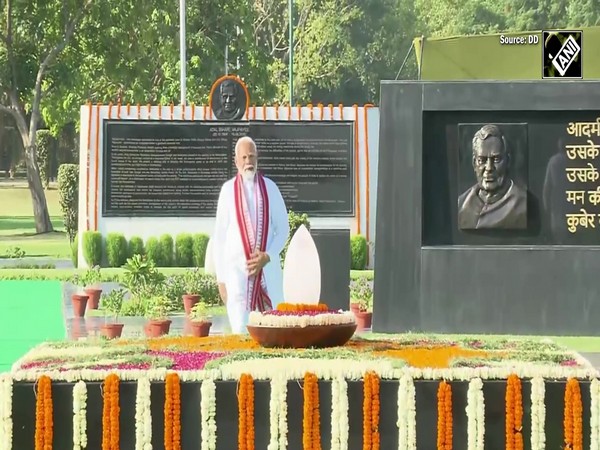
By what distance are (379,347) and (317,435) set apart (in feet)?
3.41

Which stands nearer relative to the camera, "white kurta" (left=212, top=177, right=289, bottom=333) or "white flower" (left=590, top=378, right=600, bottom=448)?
"white flower" (left=590, top=378, right=600, bottom=448)

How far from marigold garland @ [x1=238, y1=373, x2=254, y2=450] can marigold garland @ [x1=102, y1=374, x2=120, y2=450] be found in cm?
60

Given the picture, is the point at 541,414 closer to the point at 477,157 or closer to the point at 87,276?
the point at 477,157

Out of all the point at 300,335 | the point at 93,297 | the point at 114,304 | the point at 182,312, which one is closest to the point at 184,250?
the point at 93,297

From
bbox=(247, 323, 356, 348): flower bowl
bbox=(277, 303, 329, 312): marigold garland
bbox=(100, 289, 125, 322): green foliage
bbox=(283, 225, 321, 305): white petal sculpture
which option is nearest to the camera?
bbox=(247, 323, 356, 348): flower bowl

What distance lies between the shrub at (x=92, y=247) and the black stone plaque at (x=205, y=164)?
0.60m

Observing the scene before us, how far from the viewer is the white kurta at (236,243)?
1119 centimetres

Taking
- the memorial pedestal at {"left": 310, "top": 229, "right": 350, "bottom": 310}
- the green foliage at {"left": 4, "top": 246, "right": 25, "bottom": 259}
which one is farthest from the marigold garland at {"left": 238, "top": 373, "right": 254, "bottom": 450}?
the green foliage at {"left": 4, "top": 246, "right": 25, "bottom": 259}

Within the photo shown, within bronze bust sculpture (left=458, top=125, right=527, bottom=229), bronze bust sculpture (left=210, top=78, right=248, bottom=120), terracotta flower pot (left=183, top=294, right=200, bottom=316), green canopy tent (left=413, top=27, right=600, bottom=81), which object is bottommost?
terracotta flower pot (left=183, top=294, right=200, bottom=316)

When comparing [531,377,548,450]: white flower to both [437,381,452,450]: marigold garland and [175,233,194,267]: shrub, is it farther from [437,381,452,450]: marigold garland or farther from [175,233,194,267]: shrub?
[175,233,194,267]: shrub

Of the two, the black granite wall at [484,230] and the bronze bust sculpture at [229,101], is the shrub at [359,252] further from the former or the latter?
the black granite wall at [484,230]

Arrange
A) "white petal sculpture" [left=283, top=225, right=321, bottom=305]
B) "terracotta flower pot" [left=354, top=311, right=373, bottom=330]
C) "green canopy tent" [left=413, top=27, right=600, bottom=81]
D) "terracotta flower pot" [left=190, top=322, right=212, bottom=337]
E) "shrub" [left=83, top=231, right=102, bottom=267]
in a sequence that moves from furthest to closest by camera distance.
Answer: "shrub" [left=83, top=231, right=102, bottom=267] < "terracotta flower pot" [left=354, top=311, right=373, bottom=330] < "green canopy tent" [left=413, top=27, right=600, bottom=81] < "terracotta flower pot" [left=190, top=322, right=212, bottom=337] < "white petal sculpture" [left=283, top=225, right=321, bottom=305]

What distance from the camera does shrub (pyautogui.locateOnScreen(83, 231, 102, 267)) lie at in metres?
27.4

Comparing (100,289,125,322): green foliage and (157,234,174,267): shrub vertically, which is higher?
(157,234,174,267): shrub
